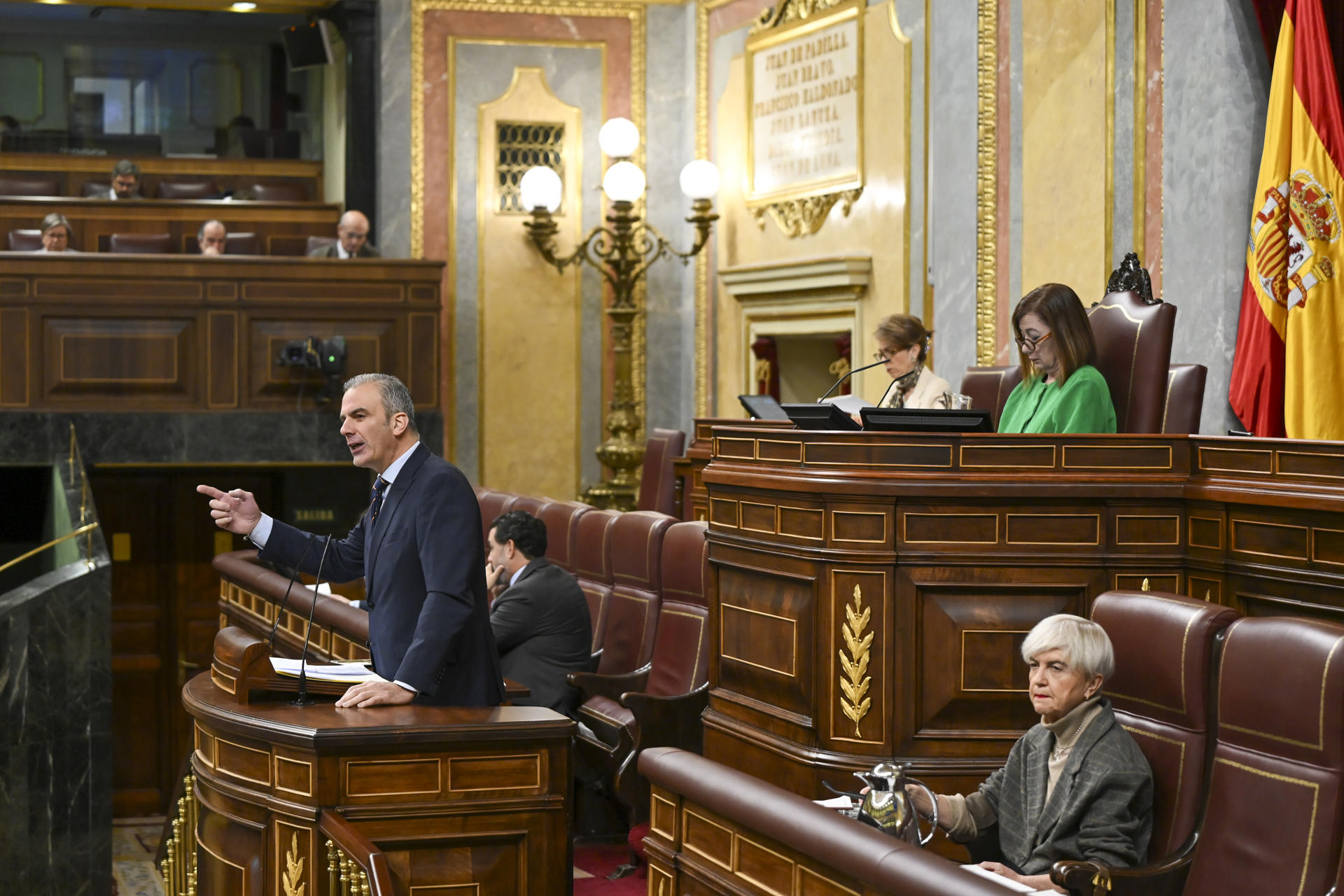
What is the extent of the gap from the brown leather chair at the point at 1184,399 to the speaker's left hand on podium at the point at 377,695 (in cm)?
194

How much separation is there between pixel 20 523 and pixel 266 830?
7044mm

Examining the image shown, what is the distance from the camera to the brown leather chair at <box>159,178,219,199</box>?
10.6m

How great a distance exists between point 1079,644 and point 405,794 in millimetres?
1242

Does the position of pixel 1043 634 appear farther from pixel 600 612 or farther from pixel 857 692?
pixel 600 612

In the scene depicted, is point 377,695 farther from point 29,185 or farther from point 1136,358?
point 29,185

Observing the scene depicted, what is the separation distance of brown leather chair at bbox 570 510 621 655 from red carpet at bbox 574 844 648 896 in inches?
25.8

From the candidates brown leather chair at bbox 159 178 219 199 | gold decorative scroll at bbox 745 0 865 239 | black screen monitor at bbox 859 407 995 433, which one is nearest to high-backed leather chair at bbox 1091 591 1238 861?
black screen monitor at bbox 859 407 995 433

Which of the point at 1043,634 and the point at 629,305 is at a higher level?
the point at 629,305

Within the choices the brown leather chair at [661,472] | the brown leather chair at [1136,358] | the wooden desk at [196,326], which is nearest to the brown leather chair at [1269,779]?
the brown leather chair at [1136,358]

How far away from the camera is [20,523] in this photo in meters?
9.41

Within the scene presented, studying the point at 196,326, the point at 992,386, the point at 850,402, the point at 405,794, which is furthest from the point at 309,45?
the point at 405,794

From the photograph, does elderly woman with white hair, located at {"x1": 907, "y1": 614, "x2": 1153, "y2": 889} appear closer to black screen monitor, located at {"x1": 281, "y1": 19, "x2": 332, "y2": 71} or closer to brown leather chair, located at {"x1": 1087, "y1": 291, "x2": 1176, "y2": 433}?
brown leather chair, located at {"x1": 1087, "y1": 291, "x2": 1176, "y2": 433}

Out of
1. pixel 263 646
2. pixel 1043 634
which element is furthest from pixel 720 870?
pixel 263 646

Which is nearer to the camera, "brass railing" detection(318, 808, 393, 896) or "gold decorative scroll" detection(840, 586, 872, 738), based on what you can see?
"brass railing" detection(318, 808, 393, 896)
